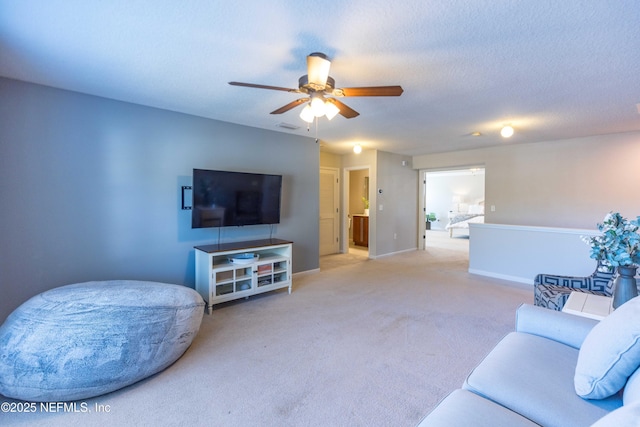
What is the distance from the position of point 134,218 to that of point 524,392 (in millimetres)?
3652

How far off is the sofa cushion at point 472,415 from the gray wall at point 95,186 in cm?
331

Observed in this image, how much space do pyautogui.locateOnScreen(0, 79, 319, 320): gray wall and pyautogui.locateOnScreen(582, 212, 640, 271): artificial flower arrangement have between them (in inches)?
146

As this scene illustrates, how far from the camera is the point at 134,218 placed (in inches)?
128

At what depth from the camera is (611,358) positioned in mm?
1122

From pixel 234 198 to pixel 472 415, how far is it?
327 centimetres

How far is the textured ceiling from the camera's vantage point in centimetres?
167

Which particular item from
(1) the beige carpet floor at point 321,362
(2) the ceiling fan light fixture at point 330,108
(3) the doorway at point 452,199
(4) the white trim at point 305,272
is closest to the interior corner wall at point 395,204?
(4) the white trim at point 305,272

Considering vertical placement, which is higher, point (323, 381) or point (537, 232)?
point (537, 232)

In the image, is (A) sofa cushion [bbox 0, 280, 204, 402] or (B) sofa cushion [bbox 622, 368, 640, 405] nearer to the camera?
(B) sofa cushion [bbox 622, 368, 640, 405]

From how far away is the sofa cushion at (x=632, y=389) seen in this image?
0.97 m

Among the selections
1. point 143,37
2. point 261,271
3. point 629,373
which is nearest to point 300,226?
point 261,271

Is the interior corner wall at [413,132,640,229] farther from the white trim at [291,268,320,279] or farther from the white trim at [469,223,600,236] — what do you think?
the white trim at [291,268,320,279]

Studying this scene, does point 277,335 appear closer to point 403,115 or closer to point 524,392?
point 524,392

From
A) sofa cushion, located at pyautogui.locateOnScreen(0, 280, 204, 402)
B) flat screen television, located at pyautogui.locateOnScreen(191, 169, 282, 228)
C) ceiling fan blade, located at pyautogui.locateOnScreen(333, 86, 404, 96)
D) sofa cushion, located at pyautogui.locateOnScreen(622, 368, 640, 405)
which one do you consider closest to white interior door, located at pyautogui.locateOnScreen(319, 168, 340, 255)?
flat screen television, located at pyautogui.locateOnScreen(191, 169, 282, 228)
